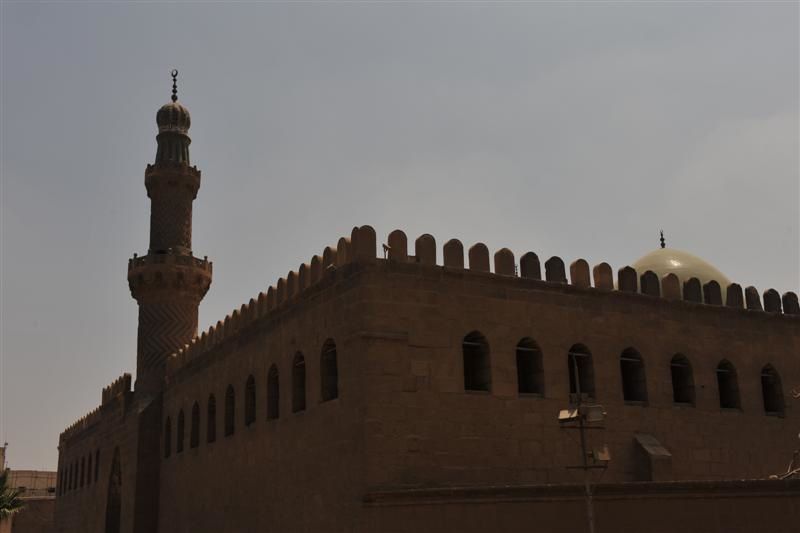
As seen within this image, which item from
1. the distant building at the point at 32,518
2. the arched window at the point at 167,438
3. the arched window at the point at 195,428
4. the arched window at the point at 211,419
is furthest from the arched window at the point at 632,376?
the distant building at the point at 32,518

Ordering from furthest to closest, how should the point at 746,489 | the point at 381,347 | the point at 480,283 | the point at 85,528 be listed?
the point at 85,528, the point at 480,283, the point at 381,347, the point at 746,489

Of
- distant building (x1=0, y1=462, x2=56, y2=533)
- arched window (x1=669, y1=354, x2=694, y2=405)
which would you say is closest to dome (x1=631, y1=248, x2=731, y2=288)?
arched window (x1=669, y1=354, x2=694, y2=405)

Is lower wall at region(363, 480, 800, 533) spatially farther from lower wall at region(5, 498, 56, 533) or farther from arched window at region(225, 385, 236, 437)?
lower wall at region(5, 498, 56, 533)

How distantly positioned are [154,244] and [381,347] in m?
13.4

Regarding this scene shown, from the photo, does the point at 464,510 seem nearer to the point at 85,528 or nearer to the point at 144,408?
the point at 144,408

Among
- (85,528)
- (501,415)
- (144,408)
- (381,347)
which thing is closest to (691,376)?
(501,415)

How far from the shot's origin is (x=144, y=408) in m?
22.8

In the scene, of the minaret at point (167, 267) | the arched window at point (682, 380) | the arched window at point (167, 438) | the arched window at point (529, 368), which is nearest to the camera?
the arched window at point (529, 368)

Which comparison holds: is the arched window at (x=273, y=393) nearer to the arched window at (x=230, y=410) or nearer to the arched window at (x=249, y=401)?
the arched window at (x=249, y=401)

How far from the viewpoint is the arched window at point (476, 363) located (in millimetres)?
14148

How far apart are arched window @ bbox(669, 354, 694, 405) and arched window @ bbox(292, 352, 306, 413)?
648cm

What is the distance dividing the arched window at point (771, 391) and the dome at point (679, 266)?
2.86m

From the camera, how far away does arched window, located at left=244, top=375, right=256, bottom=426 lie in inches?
677

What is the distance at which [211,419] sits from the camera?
1934cm
